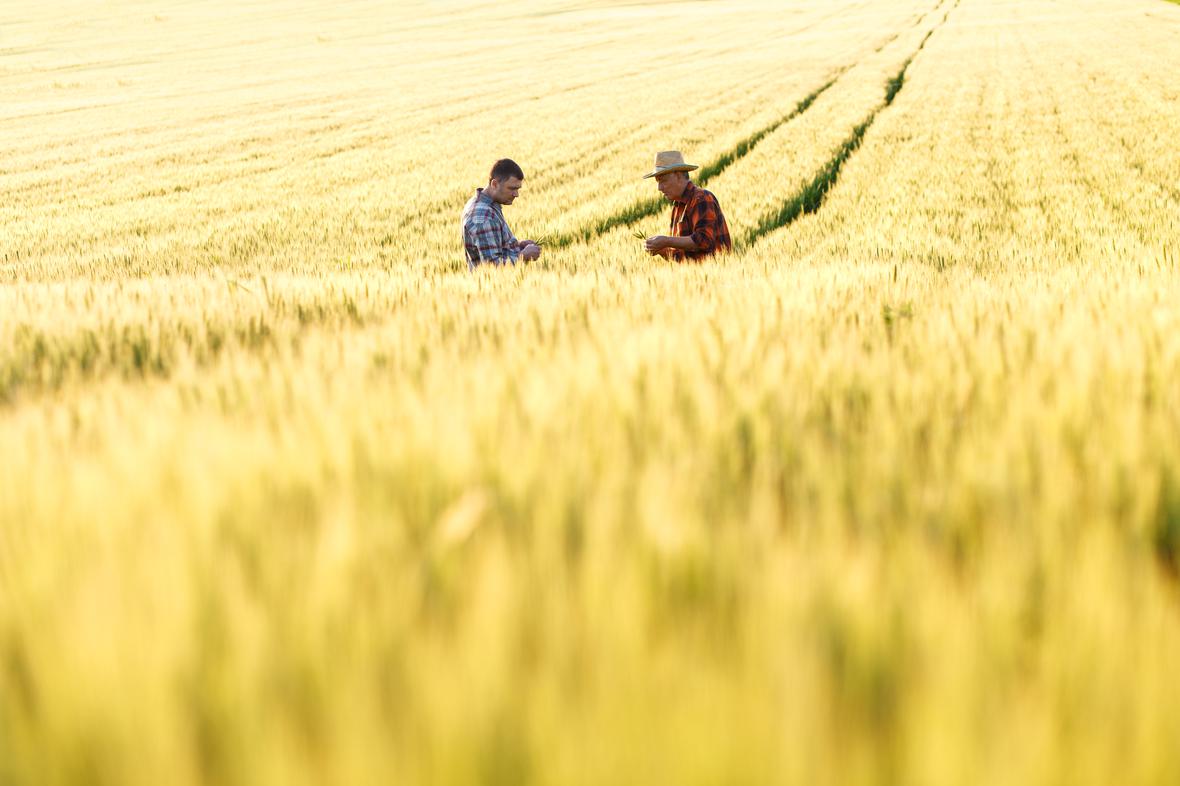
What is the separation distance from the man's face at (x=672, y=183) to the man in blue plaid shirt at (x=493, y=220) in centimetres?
118

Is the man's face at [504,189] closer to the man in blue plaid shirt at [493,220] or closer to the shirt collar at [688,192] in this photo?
the man in blue plaid shirt at [493,220]

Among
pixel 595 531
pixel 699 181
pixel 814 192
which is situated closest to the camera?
pixel 595 531

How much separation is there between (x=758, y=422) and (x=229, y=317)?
2418mm

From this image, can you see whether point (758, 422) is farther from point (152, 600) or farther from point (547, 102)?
point (547, 102)

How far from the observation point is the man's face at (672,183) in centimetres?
732

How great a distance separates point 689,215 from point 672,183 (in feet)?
1.05

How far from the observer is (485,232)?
767 cm

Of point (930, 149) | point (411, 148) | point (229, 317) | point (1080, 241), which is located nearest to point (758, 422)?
point (229, 317)

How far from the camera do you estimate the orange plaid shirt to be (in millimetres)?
7438

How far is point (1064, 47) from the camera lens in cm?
4188

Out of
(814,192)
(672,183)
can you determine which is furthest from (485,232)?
(814,192)

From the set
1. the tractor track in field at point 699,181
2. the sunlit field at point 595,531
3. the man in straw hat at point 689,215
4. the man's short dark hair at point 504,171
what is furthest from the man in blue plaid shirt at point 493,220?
the tractor track in field at point 699,181

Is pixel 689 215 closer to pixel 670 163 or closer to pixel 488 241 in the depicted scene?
pixel 670 163

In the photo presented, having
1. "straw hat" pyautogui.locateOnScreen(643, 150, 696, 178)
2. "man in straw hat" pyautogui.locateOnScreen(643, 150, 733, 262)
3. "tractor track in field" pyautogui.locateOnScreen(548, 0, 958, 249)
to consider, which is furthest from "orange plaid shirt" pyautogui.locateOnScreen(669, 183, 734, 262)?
"tractor track in field" pyautogui.locateOnScreen(548, 0, 958, 249)
